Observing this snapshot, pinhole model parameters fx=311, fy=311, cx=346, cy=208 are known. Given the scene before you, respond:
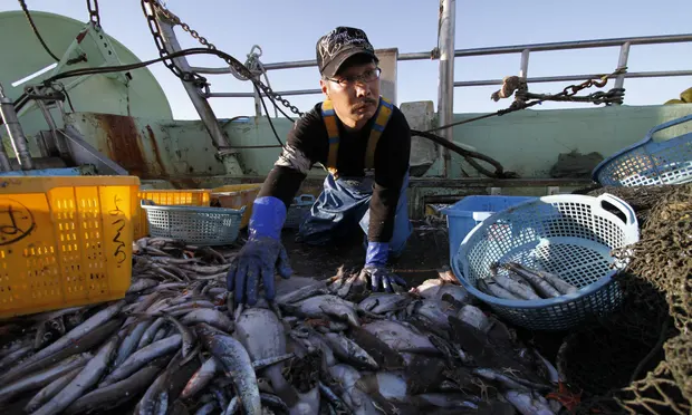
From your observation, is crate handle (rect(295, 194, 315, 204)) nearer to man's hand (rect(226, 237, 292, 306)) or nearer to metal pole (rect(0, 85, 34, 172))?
man's hand (rect(226, 237, 292, 306))

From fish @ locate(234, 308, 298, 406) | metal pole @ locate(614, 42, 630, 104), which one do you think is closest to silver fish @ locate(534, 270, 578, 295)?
fish @ locate(234, 308, 298, 406)

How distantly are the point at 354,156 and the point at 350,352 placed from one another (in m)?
2.07

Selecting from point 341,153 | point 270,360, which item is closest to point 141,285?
point 270,360

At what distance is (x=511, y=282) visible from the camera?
6.85ft

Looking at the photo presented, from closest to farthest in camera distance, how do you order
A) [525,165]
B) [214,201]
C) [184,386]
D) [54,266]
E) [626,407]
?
[626,407] < [184,386] < [54,266] < [214,201] < [525,165]

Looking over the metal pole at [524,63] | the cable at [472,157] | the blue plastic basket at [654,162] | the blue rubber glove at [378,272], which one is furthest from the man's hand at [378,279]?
the metal pole at [524,63]

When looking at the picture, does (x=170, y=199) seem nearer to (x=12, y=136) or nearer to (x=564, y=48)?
(x=12, y=136)

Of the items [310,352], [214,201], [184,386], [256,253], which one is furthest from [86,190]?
[214,201]

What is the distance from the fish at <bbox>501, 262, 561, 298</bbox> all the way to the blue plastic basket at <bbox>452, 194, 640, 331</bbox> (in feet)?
0.54

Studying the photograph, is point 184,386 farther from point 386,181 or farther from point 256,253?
point 386,181

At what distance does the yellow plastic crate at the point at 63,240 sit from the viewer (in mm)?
1836

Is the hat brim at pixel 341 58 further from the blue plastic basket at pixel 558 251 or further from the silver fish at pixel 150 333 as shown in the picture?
the silver fish at pixel 150 333

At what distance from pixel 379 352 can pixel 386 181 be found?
165 cm

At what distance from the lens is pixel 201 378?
1522 mm
